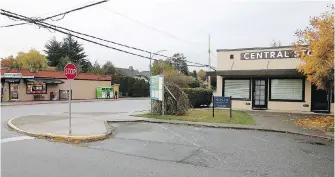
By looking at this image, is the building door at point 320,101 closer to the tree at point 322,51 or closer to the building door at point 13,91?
the tree at point 322,51

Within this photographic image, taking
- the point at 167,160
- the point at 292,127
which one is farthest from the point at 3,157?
the point at 292,127

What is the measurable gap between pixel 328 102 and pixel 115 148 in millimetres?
16116

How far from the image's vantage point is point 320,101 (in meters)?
18.4

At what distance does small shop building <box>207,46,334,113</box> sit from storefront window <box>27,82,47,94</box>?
23171 mm

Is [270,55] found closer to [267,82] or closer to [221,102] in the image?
[267,82]

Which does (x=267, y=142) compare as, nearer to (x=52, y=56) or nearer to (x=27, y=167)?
(x=27, y=167)

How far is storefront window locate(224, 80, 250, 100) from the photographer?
2052 cm

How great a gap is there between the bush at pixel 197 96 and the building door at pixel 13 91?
21.3 metres

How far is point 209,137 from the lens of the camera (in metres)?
9.88

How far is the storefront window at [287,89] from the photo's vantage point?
19.0 metres

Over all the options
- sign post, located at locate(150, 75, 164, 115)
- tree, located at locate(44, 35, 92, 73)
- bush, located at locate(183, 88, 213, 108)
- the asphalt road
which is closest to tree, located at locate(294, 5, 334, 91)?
the asphalt road

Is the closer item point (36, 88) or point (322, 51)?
point (322, 51)

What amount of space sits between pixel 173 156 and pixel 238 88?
14852 millimetres

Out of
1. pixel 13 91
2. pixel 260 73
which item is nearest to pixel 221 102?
pixel 260 73
